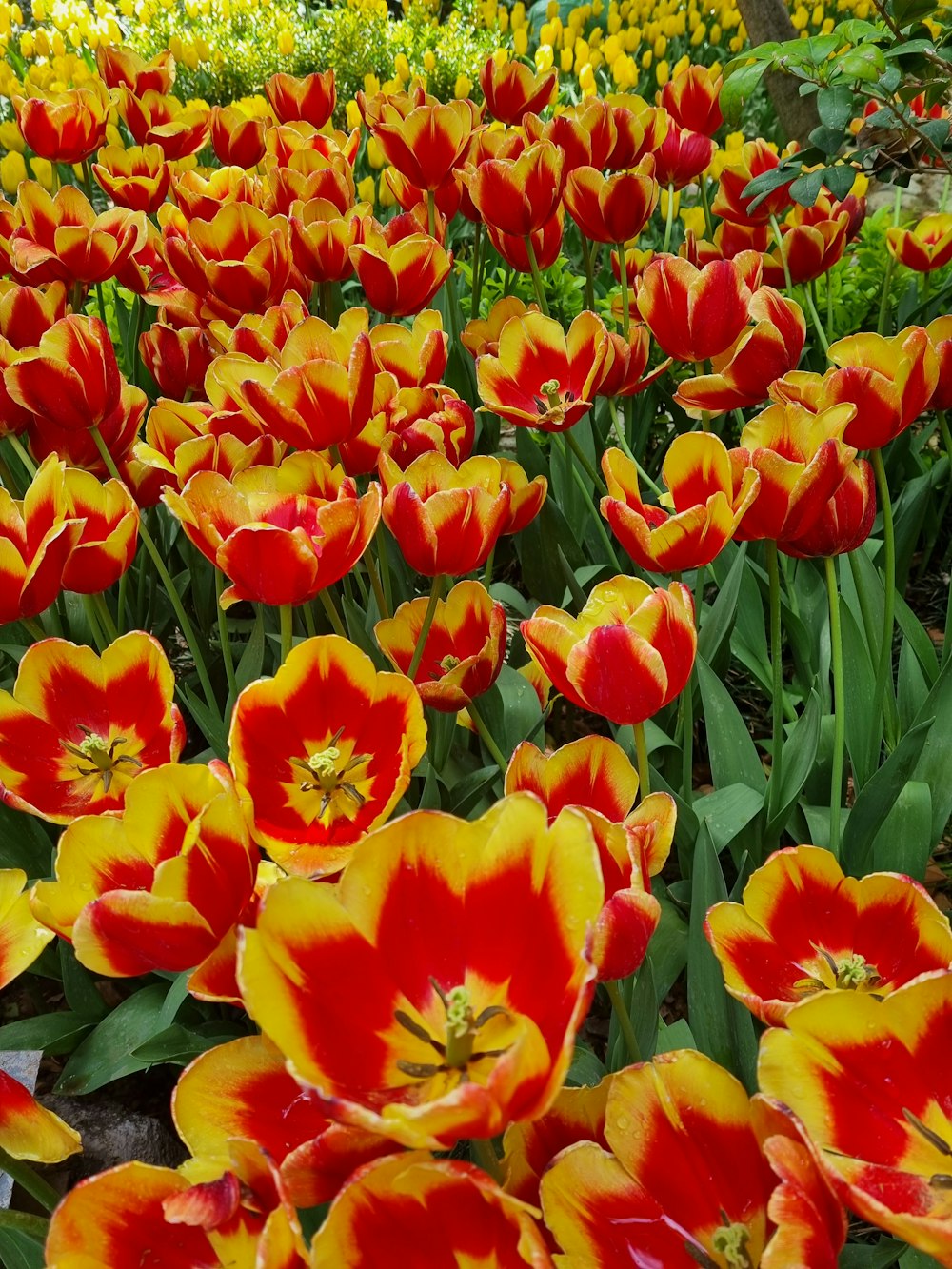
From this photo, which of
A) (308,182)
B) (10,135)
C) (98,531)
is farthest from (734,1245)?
(10,135)

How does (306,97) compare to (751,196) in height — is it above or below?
above

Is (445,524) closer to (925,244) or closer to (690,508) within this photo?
(690,508)

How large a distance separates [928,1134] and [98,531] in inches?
47.6

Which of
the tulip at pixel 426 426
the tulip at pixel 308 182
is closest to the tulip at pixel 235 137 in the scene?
the tulip at pixel 308 182

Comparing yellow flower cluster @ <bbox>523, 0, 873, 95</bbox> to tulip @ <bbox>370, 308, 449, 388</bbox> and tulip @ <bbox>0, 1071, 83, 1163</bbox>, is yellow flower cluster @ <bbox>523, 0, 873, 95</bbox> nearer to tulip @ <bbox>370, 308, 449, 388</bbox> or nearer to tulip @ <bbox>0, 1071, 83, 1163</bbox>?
tulip @ <bbox>370, 308, 449, 388</bbox>

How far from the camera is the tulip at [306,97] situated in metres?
2.91

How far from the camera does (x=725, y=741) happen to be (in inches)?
66.7

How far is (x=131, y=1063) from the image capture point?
1.35 meters

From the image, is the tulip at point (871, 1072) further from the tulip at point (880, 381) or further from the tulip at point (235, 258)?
the tulip at point (235, 258)

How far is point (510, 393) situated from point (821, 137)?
0.67 meters

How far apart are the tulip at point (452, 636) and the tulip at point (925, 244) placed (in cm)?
162

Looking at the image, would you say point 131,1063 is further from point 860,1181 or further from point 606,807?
point 860,1181

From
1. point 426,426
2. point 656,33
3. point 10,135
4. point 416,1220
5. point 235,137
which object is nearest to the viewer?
point 416,1220

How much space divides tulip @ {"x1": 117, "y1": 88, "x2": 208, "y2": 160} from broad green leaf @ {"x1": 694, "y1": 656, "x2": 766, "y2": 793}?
6.35ft
